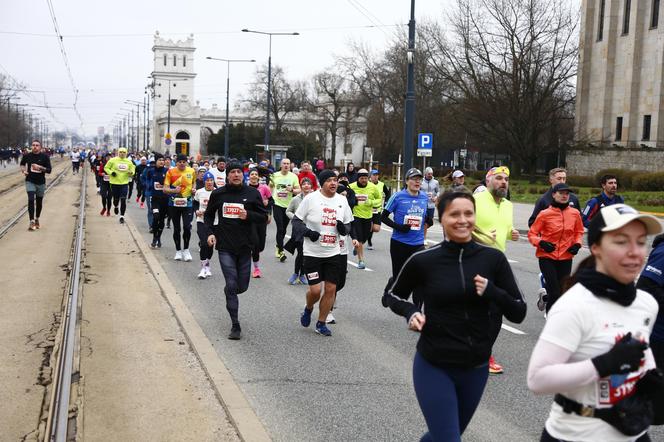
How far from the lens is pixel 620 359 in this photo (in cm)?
292

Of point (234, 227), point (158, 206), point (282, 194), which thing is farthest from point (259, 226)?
point (158, 206)

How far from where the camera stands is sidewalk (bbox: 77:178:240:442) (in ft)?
18.8

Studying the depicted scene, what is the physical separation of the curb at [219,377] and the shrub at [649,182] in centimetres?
3283

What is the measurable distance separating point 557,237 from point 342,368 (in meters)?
2.93

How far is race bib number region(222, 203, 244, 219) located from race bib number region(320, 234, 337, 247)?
938mm

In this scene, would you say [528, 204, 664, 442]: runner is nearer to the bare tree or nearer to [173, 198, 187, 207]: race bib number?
[173, 198, 187, 207]: race bib number

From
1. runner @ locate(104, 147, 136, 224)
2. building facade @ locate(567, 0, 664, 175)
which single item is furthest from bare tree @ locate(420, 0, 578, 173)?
runner @ locate(104, 147, 136, 224)

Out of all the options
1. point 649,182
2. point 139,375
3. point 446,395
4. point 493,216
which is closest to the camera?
point 446,395

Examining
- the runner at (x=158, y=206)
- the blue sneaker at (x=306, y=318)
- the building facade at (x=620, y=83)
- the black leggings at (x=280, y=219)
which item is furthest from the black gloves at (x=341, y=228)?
the building facade at (x=620, y=83)

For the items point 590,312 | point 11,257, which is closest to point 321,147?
point 11,257

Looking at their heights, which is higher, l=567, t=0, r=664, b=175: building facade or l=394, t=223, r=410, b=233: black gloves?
l=567, t=0, r=664, b=175: building facade

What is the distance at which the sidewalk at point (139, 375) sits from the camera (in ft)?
18.8

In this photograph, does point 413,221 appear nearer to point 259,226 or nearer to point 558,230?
point 558,230

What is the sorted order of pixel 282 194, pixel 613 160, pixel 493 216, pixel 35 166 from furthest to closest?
pixel 613 160 → pixel 35 166 → pixel 282 194 → pixel 493 216
